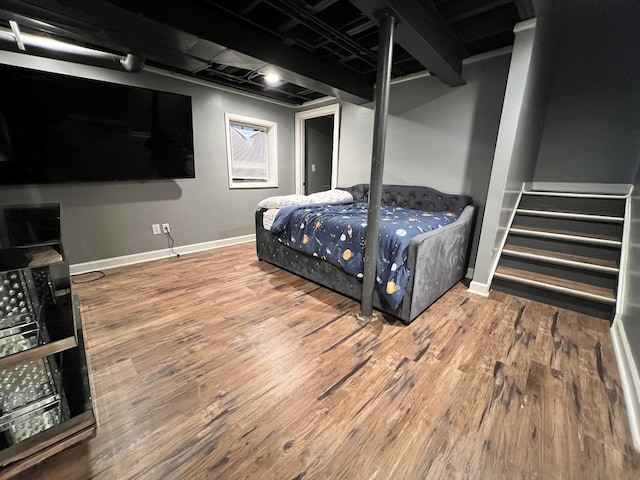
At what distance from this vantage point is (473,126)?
2908 millimetres

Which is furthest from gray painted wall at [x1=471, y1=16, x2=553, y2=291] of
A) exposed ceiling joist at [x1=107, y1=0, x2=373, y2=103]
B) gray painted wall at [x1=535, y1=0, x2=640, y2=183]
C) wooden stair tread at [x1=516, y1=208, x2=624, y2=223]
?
exposed ceiling joist at [x1=107, y1=0, x2=373, y2=103]

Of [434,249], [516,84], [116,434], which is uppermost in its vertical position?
[516,84]

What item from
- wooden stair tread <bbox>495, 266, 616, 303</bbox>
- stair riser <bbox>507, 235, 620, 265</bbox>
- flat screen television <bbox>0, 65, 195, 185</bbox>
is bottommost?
wooden stair tread <bbox>495, 266, 616, 303</bbox>

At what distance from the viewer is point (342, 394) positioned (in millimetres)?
1381

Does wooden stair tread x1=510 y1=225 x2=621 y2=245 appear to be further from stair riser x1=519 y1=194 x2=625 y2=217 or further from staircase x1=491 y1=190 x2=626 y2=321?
stair riser x1=519 y1=194 x2=625 y2=217

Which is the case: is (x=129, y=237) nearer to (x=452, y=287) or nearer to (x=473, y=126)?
(x=452, y=287)

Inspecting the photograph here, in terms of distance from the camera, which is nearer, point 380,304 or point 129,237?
point 380,304

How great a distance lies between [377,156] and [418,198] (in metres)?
1.78

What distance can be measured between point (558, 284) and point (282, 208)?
282cm

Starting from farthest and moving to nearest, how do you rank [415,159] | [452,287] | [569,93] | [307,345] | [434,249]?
1. [415,159]
2. [569,93]
3. [452,287]
4. [434,249]
5. [307,345]

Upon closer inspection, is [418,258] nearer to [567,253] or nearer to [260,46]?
[567,253]

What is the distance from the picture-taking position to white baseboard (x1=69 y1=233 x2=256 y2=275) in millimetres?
2921

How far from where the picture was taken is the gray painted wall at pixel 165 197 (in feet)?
8.99

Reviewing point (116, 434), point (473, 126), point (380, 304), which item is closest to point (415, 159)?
point (473, 126)
